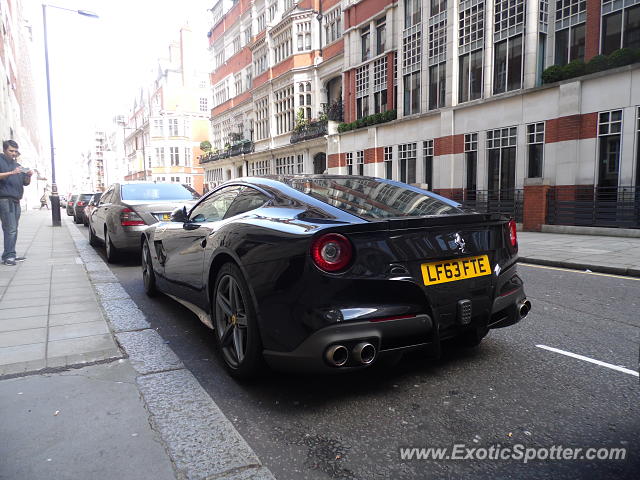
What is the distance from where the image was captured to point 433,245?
108 inches

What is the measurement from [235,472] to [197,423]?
55 centimetres

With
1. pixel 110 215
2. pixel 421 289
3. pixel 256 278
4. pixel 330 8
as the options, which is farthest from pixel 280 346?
pixel 330 8

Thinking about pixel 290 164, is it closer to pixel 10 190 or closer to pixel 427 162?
pixel 427 162

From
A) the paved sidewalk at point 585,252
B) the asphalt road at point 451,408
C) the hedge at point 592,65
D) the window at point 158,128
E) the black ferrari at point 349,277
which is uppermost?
the window at point 158,128

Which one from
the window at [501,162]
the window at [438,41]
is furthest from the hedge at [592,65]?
the window at [438,41]

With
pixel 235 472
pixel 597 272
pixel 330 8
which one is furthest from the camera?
pixel 330 8

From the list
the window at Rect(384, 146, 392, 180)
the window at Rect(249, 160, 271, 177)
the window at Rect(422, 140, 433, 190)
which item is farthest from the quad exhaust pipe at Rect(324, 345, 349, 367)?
the window at Rect(249, 160, 271, 177)

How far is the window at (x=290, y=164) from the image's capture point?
104ft

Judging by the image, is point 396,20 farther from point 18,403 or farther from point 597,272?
point 18,403

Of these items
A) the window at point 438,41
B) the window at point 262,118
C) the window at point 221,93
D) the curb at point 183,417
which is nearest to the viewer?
the curb at point 183,417

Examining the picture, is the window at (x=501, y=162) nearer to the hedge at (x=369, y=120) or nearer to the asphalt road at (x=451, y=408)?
the hedge at (x=369, y=120)

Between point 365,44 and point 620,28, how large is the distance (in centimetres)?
1397

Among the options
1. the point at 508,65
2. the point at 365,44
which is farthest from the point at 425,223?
the point at 365,44

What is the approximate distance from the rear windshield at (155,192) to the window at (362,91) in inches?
→ 720
